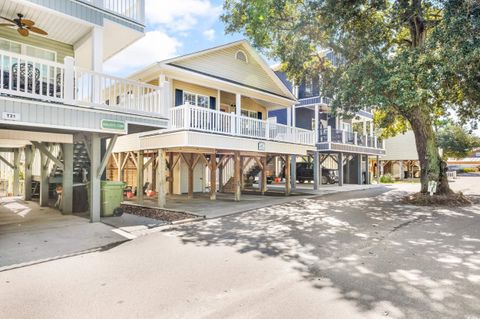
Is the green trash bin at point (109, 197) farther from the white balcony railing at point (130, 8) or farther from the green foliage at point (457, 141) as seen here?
the green foliage at point (457, 141)

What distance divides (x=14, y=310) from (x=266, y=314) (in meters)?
3.03

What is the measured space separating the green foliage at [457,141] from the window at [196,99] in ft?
119

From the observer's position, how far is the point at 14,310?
12.0 feet

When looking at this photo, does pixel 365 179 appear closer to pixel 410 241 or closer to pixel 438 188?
pixel 438 188

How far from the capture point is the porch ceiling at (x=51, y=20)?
318 inches

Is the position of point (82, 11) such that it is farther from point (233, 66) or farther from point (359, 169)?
point (359, 169)

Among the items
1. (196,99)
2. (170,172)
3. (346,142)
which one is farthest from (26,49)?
(346,142)

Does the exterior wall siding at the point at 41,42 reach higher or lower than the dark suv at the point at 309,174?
higher

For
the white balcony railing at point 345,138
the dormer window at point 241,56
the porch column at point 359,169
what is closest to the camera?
the dormer window at point 241,56

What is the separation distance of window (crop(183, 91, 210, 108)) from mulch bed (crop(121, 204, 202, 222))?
550 centimetres

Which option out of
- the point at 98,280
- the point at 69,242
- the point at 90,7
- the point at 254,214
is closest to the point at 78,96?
the point at 90,7

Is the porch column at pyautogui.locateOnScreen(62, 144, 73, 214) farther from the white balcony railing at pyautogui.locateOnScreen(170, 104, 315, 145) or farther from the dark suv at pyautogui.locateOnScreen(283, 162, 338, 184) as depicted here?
the dark suv at pyautogui.locateOnScreen(283, 162, 338, 184)

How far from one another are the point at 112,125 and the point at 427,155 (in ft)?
42.3

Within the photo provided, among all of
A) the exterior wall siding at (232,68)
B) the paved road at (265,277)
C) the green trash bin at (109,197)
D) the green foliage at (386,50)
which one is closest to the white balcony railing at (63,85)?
the green trash bin at (109,197)
